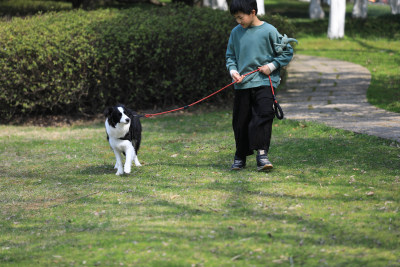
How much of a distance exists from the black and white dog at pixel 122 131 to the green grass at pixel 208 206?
0.29 metres

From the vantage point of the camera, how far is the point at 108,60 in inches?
501

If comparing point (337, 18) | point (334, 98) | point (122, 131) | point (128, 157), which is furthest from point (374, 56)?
point (122, 131)

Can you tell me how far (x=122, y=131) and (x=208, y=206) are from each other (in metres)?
1.87

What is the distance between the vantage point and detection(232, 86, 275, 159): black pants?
6980mm

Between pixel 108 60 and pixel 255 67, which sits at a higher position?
pixel 255 67

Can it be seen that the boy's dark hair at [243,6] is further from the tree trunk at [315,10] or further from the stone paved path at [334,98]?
the tree trunk at [315,10]

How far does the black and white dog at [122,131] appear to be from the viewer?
7.11 metres

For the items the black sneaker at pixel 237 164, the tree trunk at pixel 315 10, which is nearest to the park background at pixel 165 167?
the black sneaker at pixel 237 164

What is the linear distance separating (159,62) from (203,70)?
0.99 metres

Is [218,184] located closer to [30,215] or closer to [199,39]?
[30,215]

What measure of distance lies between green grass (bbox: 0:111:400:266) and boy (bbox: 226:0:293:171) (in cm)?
54

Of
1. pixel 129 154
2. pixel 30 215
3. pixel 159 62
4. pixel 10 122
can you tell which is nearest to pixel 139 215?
pixel 30 215

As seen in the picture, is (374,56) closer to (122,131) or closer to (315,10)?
(122,131)

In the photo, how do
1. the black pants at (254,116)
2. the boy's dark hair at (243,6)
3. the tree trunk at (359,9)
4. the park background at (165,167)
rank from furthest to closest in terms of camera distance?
the tree trunk at (359,9), the black pants at (254,116), the boy's dark hair at (243,6), the park background at (165,167)
